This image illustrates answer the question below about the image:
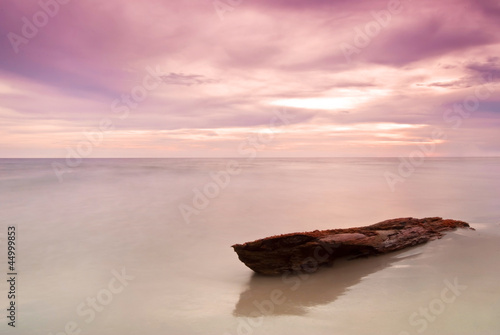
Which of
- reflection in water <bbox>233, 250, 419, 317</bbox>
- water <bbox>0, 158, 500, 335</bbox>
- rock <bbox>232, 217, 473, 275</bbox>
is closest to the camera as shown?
water <bbox>0, 158, 500, 335</bbox>

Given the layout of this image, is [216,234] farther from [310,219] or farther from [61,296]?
[61,296]

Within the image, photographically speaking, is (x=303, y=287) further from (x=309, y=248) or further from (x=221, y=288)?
(x=221, y=288)

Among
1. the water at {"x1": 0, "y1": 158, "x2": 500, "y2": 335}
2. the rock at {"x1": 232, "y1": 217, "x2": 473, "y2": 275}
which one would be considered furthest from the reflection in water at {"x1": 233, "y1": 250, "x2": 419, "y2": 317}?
the rock at {"x1": 232, "y1": 217, "x2": 473, "y2": 275}

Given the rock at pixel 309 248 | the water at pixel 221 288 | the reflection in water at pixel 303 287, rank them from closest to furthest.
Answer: the water at pixel 221 288 → the reflection in water at pixel 303 287 → the rock at pixel 309 248

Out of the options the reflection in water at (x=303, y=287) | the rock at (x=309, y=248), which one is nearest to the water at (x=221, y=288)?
the reflection in water at (x=303, y=287)

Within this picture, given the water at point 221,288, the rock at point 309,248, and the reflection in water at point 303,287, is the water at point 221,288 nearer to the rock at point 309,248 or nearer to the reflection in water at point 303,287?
the reflection in water at point 303,287

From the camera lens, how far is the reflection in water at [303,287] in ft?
21.9

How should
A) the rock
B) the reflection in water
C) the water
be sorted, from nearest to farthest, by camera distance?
the water → the reflection in water → the rock

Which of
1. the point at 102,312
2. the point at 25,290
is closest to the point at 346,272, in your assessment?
the point at 102,312

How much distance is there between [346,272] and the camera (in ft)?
25.9

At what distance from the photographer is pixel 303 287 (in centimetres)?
743

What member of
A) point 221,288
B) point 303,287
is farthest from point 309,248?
point 221,288

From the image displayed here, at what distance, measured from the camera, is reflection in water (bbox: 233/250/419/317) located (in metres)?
6.68

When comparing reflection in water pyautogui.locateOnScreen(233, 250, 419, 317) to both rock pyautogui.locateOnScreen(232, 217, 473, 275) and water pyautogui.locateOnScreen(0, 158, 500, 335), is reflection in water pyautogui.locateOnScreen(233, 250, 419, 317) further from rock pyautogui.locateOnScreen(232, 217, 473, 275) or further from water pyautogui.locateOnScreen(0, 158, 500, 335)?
rock pyautogui.locateOnScreen(232, 217, 473, 275)
